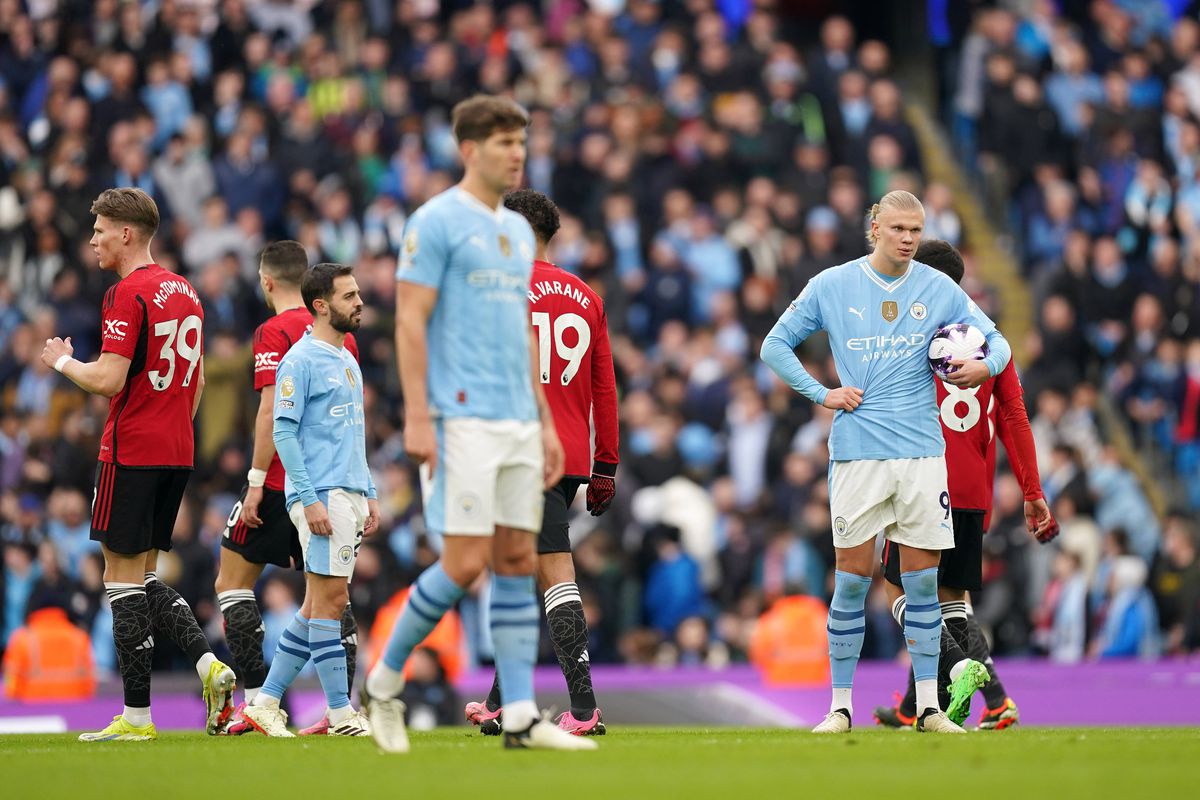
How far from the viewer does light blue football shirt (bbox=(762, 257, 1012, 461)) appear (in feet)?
32.1

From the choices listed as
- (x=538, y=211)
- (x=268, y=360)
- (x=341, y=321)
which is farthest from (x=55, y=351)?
(x=538, y=211)

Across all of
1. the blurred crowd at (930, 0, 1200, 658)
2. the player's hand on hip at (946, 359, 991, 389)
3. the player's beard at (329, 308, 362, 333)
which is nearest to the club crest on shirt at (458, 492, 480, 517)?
the player's beard at (329, 308, 362, 333)

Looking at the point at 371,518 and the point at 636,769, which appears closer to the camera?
the point at 636,769

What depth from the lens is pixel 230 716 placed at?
10.4m

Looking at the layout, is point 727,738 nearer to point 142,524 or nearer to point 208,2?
point 142,524

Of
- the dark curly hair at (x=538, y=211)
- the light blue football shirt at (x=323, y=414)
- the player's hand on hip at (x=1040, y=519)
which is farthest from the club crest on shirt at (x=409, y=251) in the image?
the player's hand on hip at (x=1040, y=519)

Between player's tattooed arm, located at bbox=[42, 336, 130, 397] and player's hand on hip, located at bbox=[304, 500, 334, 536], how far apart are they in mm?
1191

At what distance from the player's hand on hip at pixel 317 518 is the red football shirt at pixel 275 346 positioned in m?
0.77

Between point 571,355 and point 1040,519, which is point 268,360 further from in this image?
point 1040,519

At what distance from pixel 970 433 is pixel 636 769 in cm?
416

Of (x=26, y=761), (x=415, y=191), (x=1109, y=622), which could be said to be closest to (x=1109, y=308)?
(x=1109, y=622)

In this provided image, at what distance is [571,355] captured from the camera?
1023 cm

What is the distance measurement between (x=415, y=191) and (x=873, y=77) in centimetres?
598

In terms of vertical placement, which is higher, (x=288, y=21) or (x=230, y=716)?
(x=288, y=21)
